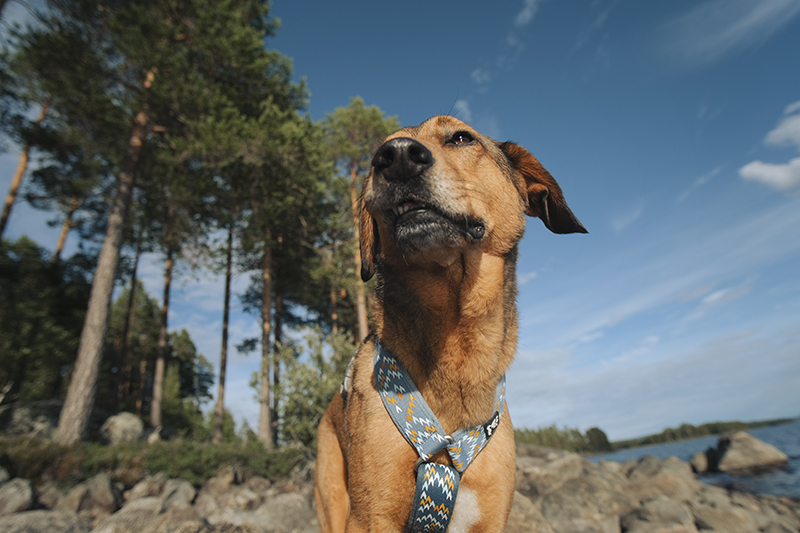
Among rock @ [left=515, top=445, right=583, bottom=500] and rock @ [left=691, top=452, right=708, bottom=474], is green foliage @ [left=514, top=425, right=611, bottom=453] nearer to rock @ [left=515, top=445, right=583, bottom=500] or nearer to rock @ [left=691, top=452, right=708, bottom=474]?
rock @ [left=691, top=452, right=708, bottom=474]

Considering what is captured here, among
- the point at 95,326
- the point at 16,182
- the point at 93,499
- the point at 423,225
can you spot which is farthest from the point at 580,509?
the point at 16,182

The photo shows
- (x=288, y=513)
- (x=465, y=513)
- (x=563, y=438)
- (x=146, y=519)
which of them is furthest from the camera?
(x=563, y=438)

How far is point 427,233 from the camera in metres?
2.00

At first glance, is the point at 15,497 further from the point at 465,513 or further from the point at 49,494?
the point at 465,513

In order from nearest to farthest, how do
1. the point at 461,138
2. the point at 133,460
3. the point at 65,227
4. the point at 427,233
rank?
the point at 427,233 → the point at 461,138 → the point at 133,460 → the point at 65,227

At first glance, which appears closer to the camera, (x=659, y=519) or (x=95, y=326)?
(x=659, y=519)

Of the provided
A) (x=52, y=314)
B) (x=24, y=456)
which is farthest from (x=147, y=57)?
(x=52, y=314)

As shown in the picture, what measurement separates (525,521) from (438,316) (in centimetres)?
478

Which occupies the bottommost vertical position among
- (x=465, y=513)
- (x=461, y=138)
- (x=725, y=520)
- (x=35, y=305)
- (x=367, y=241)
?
(x=725, y=520)

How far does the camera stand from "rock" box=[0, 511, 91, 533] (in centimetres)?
540

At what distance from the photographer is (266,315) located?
16.3 meters

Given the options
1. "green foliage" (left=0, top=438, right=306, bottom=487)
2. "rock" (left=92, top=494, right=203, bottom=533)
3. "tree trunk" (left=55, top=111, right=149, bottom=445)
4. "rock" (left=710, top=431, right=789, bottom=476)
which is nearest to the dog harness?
"rock" (left=92, top=494, right=203, bottom=533)

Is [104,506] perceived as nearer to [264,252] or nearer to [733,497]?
[264,252]

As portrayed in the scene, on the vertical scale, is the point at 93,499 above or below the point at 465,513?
below
